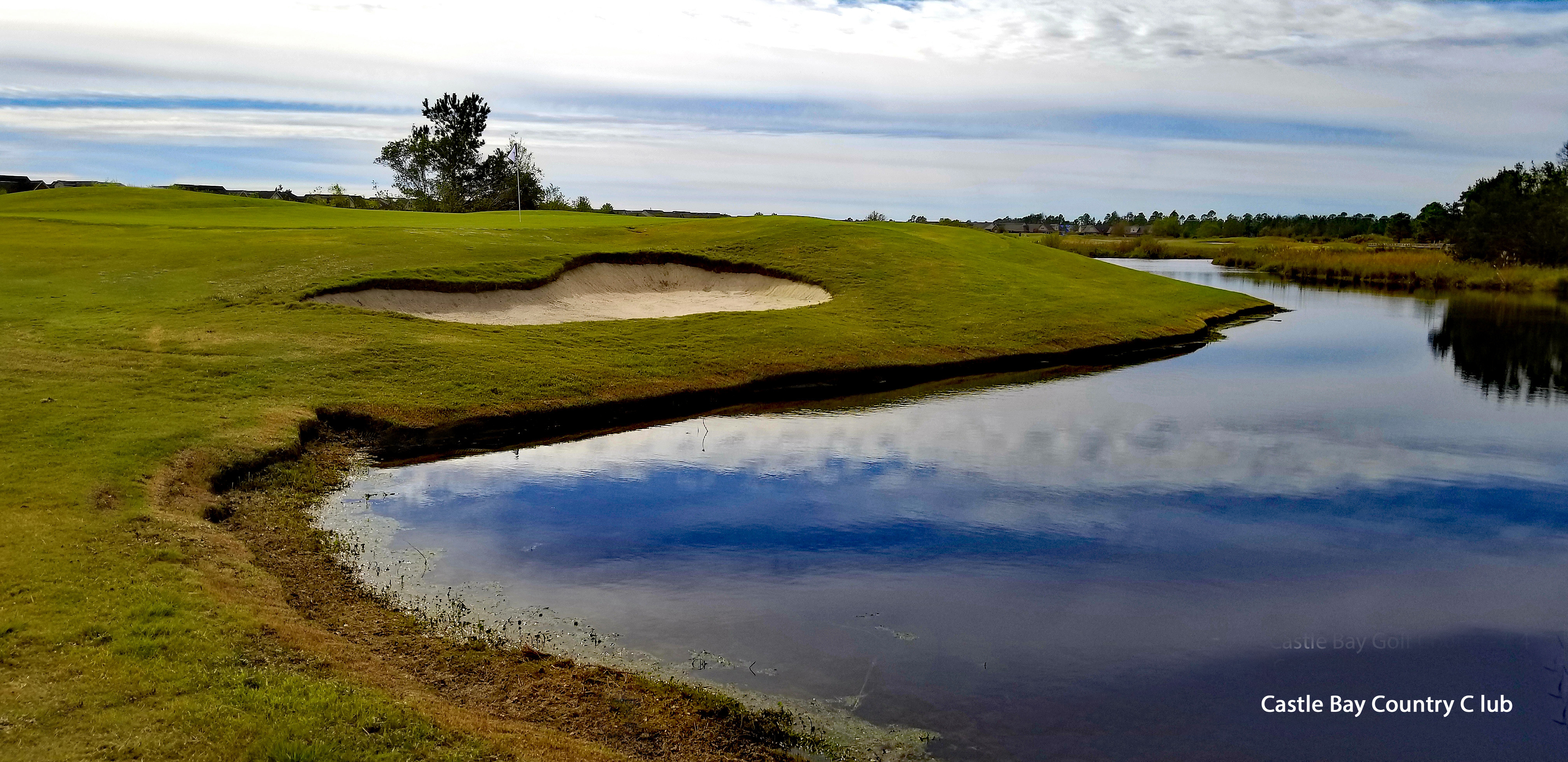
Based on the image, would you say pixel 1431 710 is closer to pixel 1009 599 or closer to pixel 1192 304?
pixel 1009 599

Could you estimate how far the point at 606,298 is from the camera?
34500mm

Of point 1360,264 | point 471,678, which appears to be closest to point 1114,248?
point 1360,264

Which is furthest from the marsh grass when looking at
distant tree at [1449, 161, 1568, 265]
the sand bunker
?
the sand bunker

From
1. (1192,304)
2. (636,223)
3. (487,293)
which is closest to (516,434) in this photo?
(487,293)

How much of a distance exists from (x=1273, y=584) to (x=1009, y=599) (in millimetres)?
3544

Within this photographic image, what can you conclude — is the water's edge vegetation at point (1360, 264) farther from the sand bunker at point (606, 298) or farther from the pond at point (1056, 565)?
the pond at point (1056, 565)

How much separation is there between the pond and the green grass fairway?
2.64 meters

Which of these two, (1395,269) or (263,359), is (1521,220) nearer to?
(1395,269)

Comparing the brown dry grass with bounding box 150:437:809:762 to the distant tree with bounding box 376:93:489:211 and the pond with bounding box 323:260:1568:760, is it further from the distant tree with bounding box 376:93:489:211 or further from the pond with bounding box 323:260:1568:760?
the distant tree with bounding box 376:93:489:211

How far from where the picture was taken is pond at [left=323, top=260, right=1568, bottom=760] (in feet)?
31.4

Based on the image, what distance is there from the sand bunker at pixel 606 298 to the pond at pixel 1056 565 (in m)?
10.4

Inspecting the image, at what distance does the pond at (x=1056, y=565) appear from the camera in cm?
959

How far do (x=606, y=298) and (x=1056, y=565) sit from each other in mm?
24014

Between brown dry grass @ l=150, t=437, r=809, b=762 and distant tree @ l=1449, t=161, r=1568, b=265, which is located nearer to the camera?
brown dry grass @ l=150, t=437, r=809, b=762
